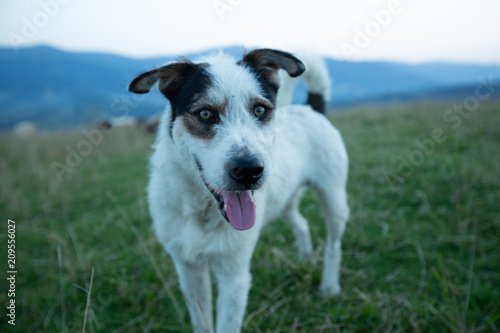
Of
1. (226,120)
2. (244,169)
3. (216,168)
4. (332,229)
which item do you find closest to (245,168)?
(244,169)

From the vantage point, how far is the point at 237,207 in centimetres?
199

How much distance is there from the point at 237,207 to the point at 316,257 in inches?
71.1

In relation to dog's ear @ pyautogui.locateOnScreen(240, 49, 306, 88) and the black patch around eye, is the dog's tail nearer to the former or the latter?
dog's ear @ pyautogui.locateOnScreen(240, 49, 306, 88)

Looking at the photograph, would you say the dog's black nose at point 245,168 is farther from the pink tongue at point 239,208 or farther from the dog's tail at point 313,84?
the dog's tail at point 313,84

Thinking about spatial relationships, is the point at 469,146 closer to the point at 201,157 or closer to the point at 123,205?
the point at 201,157

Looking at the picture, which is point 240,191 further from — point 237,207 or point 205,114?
point 205,114

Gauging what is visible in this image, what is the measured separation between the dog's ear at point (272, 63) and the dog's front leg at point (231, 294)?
1.59 meters

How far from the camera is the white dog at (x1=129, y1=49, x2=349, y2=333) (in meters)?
1.92

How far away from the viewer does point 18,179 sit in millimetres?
7070

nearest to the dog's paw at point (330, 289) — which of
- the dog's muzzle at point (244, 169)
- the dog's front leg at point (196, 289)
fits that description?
the dog's front leg at point (196, 289)

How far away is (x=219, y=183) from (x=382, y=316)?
1.89m

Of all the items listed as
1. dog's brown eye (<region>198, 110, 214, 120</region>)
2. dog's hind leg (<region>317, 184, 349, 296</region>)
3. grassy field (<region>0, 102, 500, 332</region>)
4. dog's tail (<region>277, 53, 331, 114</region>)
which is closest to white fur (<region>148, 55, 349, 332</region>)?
dog's brown eye (<region>198, 110, 214, 120</region>)

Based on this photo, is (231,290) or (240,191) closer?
(240,191)

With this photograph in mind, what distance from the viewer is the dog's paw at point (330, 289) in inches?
118
